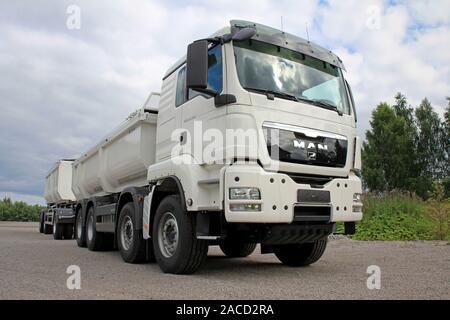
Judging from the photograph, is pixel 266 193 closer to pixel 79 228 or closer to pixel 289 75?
pixel 289 75

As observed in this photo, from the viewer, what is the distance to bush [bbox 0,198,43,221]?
1561 inches

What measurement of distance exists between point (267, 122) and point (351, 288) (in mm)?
2179

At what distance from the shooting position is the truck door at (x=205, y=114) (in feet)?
18.5

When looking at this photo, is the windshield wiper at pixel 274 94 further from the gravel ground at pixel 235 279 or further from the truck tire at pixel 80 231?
the truck tire at pixel 80 231

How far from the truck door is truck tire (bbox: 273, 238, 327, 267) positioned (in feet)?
8.26

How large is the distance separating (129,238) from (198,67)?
3.93 meters

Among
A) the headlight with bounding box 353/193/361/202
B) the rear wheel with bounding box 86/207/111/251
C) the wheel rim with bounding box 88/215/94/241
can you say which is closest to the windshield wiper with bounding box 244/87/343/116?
the headlight with bounding box 353/193/361/202

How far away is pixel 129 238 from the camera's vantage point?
8.02 meters

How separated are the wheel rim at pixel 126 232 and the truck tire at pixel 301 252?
102 inches

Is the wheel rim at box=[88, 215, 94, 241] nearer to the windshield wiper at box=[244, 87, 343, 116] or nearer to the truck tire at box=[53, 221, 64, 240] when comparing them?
the truck tire at box=[53, 221, 64, 240]

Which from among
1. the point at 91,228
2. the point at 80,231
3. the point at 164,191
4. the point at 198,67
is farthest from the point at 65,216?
the point at 198,67

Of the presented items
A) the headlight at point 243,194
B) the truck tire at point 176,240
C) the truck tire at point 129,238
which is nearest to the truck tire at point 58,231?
the truck tire at point 129,238

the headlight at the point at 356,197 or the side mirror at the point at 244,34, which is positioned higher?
the side mirror at the point at 244,34

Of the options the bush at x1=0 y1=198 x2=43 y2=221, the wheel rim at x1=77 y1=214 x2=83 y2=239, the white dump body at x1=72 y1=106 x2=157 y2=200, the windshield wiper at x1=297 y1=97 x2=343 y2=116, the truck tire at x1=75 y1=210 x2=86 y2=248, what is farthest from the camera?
the bush at x1=0 y1=198 x2=43 y2=221
